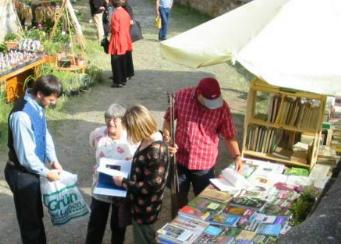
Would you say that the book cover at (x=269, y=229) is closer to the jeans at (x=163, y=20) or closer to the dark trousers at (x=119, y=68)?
the dark trousers at (x=119, y=68)

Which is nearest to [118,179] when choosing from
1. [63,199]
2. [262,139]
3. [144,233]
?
[144,233]

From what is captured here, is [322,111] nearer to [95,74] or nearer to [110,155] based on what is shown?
[110,155]

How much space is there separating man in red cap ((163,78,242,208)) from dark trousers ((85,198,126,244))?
0.72 metres

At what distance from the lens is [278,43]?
474cm

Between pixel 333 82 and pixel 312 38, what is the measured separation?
516 millimetres

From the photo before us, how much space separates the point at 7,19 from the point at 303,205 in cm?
794

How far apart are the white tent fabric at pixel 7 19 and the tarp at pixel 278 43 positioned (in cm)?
597

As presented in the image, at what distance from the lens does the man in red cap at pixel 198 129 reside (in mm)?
4848

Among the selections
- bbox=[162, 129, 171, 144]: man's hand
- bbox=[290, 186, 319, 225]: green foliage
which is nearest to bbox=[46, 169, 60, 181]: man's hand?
bbox=[162, 129, 171, 144]: man's hand

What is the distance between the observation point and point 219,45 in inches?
196

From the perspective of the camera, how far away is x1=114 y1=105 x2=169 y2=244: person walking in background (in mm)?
3963

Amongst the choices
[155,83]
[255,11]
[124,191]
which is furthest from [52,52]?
[124,191]

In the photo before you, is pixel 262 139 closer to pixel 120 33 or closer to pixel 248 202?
pixel 248 202

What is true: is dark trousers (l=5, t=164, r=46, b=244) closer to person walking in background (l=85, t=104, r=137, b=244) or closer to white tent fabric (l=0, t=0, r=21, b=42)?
person walking in background (l=85, t=104, r=137, b=244)
